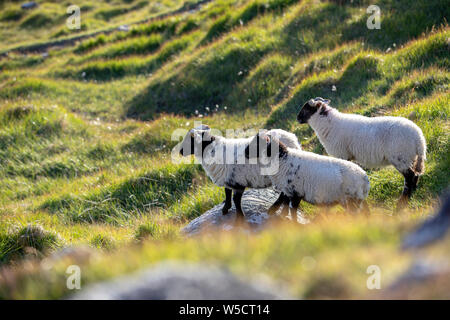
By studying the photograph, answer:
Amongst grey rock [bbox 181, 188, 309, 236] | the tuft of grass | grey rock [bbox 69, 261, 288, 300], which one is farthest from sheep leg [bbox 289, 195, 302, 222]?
the tuft of grass

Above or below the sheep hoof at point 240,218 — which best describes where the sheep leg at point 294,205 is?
above

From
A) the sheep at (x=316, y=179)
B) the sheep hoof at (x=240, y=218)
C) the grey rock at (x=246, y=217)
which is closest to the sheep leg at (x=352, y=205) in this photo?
the sheep at (x=316, y=179)

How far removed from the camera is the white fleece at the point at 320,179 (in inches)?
240

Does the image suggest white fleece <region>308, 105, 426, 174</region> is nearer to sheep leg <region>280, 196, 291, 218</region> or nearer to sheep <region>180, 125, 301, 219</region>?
sheep <region>180, 125, 301, 219</region>

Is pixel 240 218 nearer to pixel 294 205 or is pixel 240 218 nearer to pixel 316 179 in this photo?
pixel 294 205

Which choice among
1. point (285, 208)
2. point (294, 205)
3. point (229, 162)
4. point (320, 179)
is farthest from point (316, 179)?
point (229, 162)

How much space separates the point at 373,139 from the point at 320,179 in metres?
1.74

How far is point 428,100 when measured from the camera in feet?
29.7

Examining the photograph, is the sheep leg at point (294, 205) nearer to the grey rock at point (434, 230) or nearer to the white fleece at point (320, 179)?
the white fleece at point (320, 179)

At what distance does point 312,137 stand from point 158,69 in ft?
37.1

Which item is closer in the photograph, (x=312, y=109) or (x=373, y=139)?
(x=373, y=139)

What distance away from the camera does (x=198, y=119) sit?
14.1 m

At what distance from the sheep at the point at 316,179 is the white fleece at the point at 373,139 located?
3.86ft
